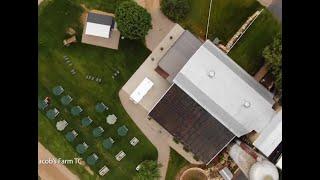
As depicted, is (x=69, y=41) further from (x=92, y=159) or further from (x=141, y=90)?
(x=92, y=159)

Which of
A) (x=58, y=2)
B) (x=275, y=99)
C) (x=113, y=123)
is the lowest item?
(x=113, y=123)

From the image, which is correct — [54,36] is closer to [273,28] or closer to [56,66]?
[56,66]

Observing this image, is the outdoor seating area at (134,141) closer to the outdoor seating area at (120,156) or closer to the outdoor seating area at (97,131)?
the outdoor seating area at (120,156)

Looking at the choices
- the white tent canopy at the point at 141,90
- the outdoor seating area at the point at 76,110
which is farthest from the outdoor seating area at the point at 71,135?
the white tent canopy at the point at 141,90

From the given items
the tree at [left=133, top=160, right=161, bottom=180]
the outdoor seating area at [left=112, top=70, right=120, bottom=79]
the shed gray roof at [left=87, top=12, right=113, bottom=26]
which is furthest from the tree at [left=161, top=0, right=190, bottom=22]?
the tree at [left=133, top=160, right=161, bottom=180]

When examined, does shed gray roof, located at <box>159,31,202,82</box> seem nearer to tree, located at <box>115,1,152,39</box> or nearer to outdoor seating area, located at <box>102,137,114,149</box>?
tree, located at <box>115,1,152,39</box>

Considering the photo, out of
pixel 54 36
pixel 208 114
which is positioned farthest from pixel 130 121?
pixel 54 36
